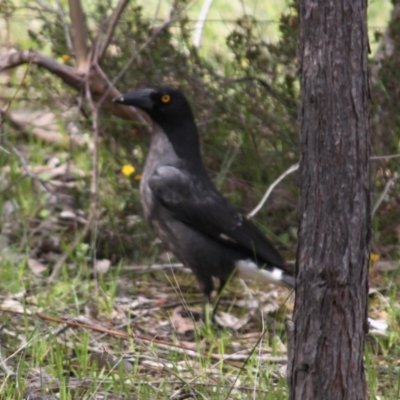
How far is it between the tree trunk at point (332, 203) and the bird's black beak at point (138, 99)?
2.66 meters

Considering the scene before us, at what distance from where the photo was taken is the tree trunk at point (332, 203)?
2.62m

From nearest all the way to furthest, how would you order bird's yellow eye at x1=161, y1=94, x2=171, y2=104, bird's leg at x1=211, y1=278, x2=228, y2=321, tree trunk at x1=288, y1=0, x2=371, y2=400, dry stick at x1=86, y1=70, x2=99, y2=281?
tree trunk at x1=288, y1=0, x2=371, y2=400 → bird's leg at x1=211, y1=278, x2=228, y2=321 → dry stick at x1=86, y1=70, x2=99, y2=281 → bird's yellow eye at x1=161, y1=94, x2=171, y2=104

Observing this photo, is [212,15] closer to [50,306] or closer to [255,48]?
[255,48]

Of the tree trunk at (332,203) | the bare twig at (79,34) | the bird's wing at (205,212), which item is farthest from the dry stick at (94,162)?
the tree trunk at (332,203)

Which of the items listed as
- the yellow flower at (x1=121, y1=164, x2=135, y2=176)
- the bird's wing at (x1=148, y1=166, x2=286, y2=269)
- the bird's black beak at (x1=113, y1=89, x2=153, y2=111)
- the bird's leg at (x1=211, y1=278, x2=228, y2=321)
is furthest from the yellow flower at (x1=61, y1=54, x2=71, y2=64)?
the bird's leg at (x1=211, y1=278, x2=228, y2=321)

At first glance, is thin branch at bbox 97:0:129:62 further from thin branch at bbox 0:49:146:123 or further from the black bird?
the black bird

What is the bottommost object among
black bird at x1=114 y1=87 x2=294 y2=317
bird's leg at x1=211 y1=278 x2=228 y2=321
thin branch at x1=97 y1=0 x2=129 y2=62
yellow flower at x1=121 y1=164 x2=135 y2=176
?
bird's leg at x1=211 y1=278 x2=228 y2=321

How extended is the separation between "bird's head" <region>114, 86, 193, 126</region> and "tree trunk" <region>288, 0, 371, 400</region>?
272cm

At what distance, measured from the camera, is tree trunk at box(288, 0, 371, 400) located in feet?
8.59

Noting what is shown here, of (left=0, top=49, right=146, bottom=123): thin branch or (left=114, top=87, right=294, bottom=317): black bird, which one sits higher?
(left=0, top=49, right=146, bottom=123): thin branch

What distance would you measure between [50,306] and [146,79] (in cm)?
173

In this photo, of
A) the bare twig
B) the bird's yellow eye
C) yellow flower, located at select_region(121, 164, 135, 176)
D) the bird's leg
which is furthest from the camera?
yellow flower, located at select_region(121, 164, 135, 176)

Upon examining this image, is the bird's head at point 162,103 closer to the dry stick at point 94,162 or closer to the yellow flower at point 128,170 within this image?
the dry stick at point 94,162

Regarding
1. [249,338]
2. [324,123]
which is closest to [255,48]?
[249,338]
